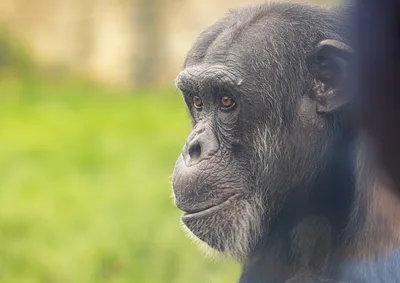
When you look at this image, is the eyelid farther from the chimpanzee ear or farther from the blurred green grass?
the blurred green grass

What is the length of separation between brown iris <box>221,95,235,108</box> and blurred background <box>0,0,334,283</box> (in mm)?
1353

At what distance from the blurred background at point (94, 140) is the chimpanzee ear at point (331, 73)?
141 centimetres

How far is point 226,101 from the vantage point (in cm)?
391

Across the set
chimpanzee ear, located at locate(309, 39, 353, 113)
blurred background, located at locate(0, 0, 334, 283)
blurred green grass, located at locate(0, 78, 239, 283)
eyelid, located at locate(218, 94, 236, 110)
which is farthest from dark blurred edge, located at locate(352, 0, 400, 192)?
blurred green grass, located at locate(0, 78, 239, 283)

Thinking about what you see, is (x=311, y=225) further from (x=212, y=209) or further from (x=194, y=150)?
(x=194, y=150)

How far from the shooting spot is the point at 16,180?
7.94 meters

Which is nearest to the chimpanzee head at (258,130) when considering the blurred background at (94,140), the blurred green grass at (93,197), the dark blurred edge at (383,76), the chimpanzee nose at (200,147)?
the chimpanzee nose at (200,147)

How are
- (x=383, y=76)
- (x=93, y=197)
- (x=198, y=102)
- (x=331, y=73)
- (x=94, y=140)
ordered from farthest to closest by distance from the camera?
1. (x=94, y=140)
2. (x=93, y=197)
3. (x=198, y=102)
4. (x=331, y=73)
5. (x=383, y=76)

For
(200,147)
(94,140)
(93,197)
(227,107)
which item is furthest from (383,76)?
(94,140)

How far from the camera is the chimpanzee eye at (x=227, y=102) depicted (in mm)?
3896

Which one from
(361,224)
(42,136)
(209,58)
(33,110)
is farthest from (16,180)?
(361,224)

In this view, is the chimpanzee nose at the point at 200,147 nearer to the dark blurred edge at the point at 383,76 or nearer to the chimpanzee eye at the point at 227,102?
the chimpanzee eye at the point at 227,102

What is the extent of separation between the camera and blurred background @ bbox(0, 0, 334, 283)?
610cm

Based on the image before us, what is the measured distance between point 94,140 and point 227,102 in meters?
5.78
